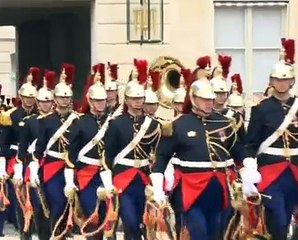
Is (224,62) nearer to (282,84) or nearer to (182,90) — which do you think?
(282,84)

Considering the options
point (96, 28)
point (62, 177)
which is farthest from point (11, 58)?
point (62, 177)

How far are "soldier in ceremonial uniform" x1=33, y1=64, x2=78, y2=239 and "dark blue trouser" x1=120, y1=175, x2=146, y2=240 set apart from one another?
1.16 m

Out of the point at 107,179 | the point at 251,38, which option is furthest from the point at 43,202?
the point at 251,38

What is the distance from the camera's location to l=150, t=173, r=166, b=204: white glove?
1253cm

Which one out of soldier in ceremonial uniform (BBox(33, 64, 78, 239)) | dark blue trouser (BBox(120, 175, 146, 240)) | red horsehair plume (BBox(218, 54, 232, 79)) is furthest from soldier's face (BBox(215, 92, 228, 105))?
soldier in ceremonial uniform (BBox(33, 64, 78, 239))

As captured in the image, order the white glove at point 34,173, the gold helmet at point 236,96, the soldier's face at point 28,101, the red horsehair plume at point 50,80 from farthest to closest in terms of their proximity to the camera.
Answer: the soldier's face at point 28,101
the red horsehair plume at point 50,80
the gold helmet at point 236,96
the white glove at point 34,173

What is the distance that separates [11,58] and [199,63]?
20903mm

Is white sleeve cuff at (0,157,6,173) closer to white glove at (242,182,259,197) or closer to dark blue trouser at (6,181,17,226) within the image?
dark blue trouser at (6,181,17,226)

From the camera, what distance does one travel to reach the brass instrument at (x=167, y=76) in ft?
57.0

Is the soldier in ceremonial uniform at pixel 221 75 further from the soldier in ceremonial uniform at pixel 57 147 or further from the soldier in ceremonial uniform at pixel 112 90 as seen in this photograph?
the soldier in ceremonial uniform at pixel 112 90

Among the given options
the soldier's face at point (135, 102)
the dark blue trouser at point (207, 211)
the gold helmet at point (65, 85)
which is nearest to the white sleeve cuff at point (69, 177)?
the gold helmet at point (65, 85)

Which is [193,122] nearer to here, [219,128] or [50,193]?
[219,128]

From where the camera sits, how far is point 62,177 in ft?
50.3

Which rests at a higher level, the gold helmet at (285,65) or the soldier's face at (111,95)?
the gold helmet at (285,65)
